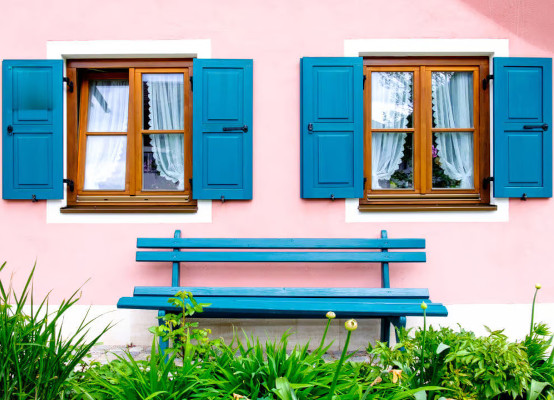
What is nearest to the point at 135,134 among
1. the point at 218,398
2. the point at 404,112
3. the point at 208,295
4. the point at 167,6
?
the point at 167,6

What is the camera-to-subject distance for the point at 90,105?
4.02m

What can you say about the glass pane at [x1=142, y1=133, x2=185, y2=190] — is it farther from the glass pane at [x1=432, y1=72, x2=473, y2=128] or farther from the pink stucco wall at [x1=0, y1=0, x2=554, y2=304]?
the glass pane at [x1=432, y1=72, x2=473, y2=128]

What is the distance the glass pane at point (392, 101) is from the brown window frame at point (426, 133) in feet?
0.17

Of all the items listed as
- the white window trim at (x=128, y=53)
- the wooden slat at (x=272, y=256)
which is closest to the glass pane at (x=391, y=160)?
the wooden slat at (x=272, y=256)

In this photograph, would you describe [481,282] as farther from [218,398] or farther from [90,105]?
[90,105]

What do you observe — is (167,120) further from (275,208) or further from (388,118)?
(388,118)

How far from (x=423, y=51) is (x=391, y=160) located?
966 mm

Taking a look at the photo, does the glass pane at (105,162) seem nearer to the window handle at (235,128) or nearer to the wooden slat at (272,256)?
the wooden slat at (272,256)

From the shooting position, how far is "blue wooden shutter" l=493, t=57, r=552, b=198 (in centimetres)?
373

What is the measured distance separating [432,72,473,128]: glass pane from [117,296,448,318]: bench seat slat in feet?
5.70

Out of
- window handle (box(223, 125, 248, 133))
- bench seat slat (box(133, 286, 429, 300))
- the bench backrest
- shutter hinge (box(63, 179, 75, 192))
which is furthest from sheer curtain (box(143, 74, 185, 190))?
bench seat slat (box(133, 286, 429, 300))

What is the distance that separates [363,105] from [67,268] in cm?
294

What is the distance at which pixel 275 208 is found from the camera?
3789 mm

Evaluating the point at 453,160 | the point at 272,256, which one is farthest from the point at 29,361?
the point at 453,160
